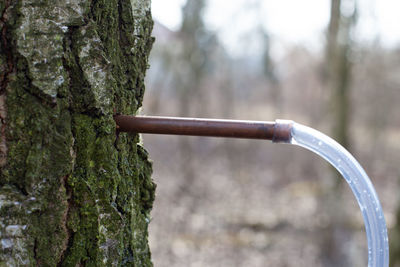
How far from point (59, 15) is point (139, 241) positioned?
1.95 feet

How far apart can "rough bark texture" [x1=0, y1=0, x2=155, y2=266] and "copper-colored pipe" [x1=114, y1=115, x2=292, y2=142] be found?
0.12 metres

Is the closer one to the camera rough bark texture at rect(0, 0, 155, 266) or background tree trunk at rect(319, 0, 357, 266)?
rough bark texture at rect(0, 0, 155, 266)

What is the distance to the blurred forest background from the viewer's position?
6188 mm

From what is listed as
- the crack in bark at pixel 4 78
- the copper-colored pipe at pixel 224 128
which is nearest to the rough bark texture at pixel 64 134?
the crack in bark at pixel 4 78

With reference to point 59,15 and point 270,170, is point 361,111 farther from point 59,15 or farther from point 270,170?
point 59,15

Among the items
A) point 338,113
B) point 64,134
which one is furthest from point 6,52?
point 338,113

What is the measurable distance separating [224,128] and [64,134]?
0.35 metres

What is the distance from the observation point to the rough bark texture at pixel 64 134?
0.78 meters

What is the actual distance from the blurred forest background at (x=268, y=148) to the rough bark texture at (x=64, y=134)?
6.45 feet

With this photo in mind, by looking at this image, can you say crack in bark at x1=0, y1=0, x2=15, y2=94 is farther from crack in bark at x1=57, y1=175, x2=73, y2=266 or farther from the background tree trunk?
the background tree trunk

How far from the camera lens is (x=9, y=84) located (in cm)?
78

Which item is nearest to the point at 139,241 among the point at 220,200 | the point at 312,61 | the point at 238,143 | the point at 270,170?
the point at 220,200

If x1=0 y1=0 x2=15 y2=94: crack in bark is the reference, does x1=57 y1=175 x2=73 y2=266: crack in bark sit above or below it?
below

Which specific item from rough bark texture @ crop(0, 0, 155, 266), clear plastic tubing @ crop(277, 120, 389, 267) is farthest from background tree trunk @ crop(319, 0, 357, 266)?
rough bark texture @ crop(0, 0, 155, 266)
